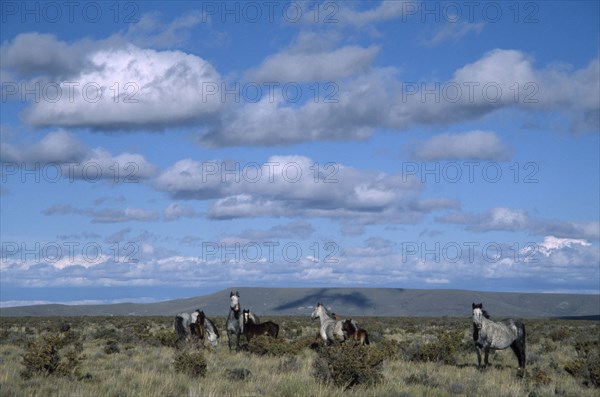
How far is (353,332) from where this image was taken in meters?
20.9

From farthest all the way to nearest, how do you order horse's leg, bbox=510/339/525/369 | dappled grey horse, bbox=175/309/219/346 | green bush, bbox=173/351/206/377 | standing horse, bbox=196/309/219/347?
standing horse, bbox=196/309/219/347 → dappled grey horse, bbox=175/309/219/346 → horse's leg, bbox=510/339/525/369 → green bush, bbox=173/351/206/377

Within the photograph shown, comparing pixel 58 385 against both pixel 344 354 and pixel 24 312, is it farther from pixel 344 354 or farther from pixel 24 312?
pixel 24 312

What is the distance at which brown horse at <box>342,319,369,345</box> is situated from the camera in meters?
20.6

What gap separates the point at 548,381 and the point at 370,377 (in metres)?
4.84

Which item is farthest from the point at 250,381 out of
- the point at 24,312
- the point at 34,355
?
the point at 24,312

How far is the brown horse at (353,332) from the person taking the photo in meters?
20.6

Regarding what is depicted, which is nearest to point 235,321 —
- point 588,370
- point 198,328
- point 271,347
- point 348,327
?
point 198,328

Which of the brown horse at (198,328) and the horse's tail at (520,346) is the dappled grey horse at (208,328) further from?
the horse's tail at (520,346)

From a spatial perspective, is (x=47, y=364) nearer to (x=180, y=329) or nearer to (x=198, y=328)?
(x=198, y=328)

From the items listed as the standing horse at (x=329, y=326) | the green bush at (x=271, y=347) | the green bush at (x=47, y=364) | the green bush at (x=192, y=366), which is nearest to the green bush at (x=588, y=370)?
the standing horse at (x=329, y=326)

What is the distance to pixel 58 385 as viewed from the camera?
13.3 m

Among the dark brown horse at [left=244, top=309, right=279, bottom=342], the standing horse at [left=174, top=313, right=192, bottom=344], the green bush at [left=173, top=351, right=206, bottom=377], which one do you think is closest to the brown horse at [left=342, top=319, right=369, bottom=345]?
the dark brown horse at [left=244, top=309, right=279, bottom=342]

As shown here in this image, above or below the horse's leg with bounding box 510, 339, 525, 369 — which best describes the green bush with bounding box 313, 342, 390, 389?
above

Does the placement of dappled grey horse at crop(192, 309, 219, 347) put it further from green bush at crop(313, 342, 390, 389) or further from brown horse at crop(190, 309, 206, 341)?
green bush at crop(313, 342, 390, 389)
